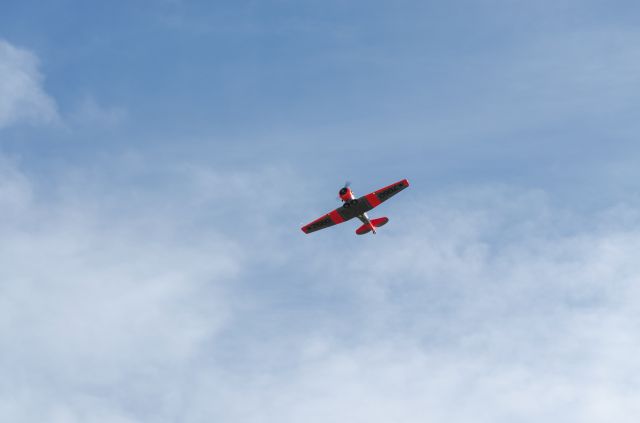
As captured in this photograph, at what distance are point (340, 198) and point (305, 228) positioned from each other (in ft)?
25.0

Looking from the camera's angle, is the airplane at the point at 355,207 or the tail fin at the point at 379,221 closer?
the airplane at the point at 355,207

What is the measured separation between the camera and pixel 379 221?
386 ft

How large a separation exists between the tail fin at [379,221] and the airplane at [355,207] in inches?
26.2

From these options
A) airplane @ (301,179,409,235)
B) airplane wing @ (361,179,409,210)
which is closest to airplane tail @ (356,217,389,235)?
airplane @ (301,179,409,235)

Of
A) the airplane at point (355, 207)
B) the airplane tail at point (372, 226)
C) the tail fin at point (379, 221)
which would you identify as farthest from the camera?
the tail fin at point (379, 221)

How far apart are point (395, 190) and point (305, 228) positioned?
1256cm

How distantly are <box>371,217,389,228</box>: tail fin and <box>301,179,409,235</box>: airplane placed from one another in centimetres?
67

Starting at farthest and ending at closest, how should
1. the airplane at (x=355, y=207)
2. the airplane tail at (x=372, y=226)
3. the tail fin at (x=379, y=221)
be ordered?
the tail fin at (x=379, y=221)
the airplane tail at (x=372, y=226)
the airplane at (x=355, y=207)

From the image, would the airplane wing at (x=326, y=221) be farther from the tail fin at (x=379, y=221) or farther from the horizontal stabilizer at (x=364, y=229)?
the tail fin at (x=379, y=221)

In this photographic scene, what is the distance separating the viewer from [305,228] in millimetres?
116688

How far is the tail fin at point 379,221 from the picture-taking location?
11744cm

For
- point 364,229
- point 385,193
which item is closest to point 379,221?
point 364,229

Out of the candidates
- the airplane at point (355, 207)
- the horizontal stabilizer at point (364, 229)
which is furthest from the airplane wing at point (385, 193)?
the horizontal stabilizer at point (364, 229)

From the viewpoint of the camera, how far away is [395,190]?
11188 centimetres
